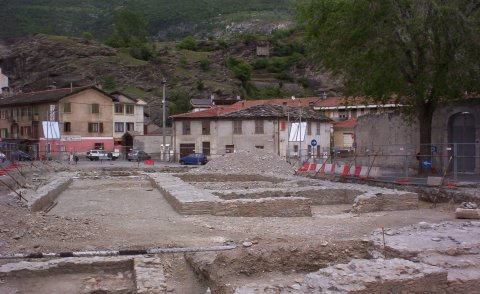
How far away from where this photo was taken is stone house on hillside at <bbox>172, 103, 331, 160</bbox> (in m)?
57.9

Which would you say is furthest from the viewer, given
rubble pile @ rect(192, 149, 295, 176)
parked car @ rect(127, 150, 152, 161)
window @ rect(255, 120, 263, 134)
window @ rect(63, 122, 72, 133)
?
window @ rect(63, 122, 72, 133)

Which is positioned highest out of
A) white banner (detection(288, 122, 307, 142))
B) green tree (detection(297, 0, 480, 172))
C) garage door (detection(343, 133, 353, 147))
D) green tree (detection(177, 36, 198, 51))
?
green tree (detection(177, 36, 198, 51))

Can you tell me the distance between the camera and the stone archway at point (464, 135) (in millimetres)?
25703

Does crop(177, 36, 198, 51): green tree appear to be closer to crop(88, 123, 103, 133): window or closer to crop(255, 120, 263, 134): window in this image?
crop(88, 123, 103, 133): window

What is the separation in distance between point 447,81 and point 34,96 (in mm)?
60738

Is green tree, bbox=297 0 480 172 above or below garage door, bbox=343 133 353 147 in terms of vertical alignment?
above

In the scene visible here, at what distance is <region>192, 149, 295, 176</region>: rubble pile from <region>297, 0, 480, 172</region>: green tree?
11.4m

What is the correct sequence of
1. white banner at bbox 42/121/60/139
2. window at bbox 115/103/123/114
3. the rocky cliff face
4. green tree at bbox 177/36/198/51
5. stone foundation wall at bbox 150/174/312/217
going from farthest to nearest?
green tree at bbox 177/36/198/51, the rocky cliff face, window at bbox 115/103/123/114, white banner at bbox 42/121/60/139, stone foundation wall at bbox 150/174/312/217

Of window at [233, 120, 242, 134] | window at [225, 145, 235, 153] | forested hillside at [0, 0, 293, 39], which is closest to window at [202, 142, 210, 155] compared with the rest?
window at [225, 145, 235, 153]

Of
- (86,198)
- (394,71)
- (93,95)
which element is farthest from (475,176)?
(93,95)

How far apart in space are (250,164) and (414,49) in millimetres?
16936

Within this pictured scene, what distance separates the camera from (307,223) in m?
15.3

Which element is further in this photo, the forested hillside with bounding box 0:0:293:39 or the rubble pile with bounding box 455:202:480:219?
the forested hillside with bounding box 0:0:293:39

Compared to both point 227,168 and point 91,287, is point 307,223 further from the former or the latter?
point 227,168
